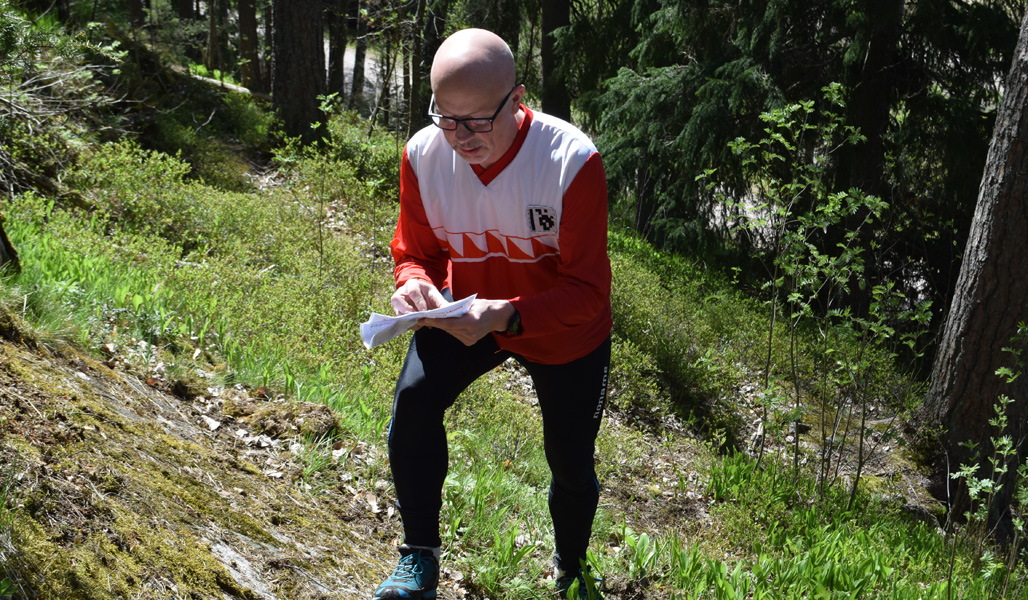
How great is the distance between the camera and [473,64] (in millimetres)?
2277

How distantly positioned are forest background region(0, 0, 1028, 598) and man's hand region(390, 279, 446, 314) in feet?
3.48

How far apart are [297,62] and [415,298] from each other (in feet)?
28.8

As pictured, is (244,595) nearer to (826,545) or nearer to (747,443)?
(826,545)

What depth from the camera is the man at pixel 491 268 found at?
2.35 meters

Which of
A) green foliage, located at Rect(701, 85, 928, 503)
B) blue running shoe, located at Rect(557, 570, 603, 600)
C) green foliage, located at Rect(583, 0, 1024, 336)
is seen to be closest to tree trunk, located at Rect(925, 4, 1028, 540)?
green foliage, located at Rect(701, 85, 928, 503)

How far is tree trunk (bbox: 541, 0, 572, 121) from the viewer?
12.2m

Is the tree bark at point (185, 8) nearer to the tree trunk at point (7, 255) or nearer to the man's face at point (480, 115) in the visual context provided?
the tree trunk at point (7, 255)

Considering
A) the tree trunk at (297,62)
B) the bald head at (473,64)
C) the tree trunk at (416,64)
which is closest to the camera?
the bald head at (473,64)

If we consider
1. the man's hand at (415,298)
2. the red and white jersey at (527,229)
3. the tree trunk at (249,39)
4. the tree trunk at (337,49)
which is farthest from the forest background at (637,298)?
the tree trunk at (337,49)

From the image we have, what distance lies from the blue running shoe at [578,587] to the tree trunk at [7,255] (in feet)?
10.7

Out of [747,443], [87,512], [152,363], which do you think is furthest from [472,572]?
[747,443]

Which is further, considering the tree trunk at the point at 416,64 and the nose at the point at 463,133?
the tree trunk at the point at 416,64

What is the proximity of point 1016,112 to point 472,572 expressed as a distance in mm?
5531

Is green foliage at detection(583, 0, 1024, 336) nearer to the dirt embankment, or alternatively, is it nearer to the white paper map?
the dirt embankment
